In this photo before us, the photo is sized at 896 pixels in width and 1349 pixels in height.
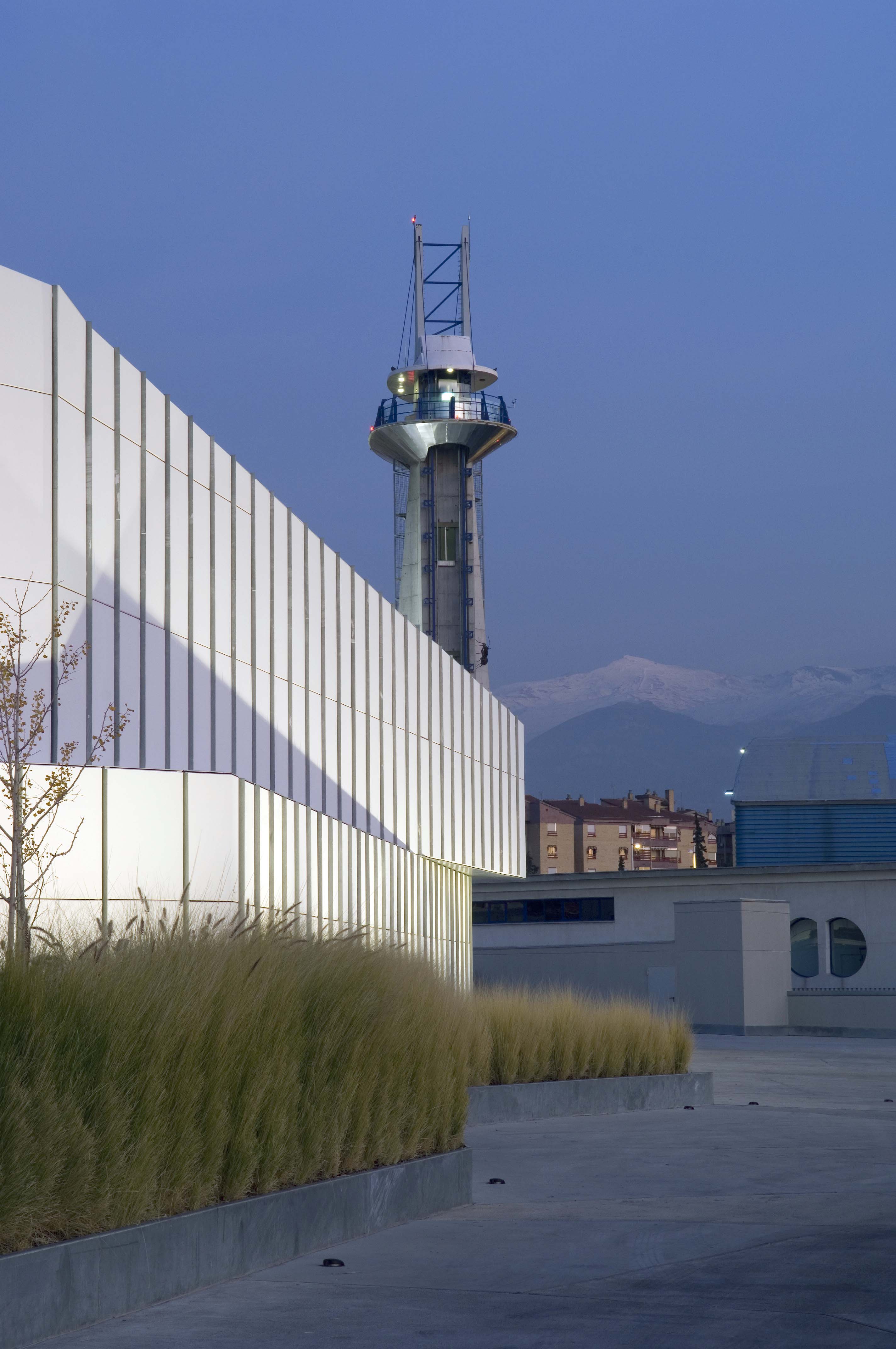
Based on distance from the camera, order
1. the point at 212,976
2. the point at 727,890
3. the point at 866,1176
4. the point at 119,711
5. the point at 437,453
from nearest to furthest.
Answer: the point at 212,976, the point at 866,1176, the point at 119,711, the point at 727,890, the point at 437,453

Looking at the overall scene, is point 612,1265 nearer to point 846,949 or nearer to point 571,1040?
point 571,1040

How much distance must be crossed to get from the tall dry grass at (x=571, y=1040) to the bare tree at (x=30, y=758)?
15.5ft

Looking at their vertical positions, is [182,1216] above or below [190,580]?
below

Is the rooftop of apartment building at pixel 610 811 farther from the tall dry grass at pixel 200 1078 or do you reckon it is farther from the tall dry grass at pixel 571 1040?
the tall dry grass at pixel 200 1078

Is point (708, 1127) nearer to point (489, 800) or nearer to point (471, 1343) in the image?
point (471, 1343)

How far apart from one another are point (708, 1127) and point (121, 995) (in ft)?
28.5

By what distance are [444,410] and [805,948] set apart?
30.1 meters

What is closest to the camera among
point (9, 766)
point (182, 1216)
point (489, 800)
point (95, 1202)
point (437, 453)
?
point (95, 1202)

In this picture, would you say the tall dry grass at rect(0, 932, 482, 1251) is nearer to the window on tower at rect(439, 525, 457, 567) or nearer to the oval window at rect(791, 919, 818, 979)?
the oval window at rect(791, 919, 818, 979)

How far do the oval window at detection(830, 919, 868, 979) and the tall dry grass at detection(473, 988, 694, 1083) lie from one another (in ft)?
76.6

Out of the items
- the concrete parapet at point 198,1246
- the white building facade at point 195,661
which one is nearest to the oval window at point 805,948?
the white building facade at point 195,661

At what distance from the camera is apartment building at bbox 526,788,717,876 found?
14925cm

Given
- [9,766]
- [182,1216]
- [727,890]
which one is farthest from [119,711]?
[727,890]

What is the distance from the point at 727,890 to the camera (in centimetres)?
4397
